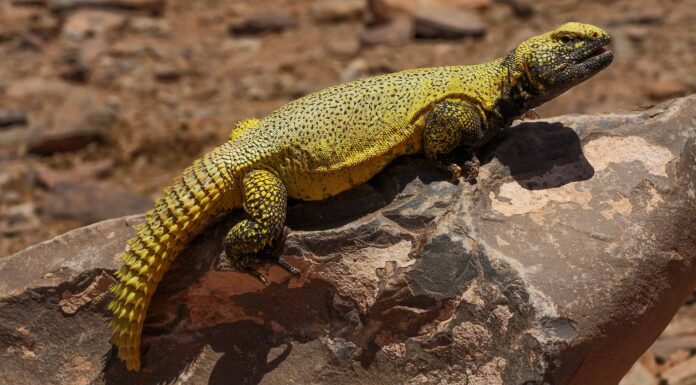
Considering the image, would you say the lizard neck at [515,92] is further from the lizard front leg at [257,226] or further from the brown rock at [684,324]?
the brown rock at [684,324]

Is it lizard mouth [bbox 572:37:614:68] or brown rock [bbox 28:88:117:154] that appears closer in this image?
lizard mouth [bbox 572:37:614:68]

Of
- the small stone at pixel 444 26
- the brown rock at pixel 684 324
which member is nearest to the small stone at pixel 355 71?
the small stone at pixel 444 26

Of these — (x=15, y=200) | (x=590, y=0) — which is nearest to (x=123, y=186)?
(x=15, y=200)

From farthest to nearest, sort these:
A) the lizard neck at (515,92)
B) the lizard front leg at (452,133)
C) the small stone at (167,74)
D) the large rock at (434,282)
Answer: the small stone at (167,74), the lizard neck at (515,92), the lizard front leg at (452,133), the large rock at (434,282)

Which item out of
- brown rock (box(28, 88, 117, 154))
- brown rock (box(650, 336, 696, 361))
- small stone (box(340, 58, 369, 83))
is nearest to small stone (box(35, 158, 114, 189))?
brown rock (box(28, 88, 117, 154))

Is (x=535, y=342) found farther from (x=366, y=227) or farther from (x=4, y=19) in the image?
(x=4, y=19)

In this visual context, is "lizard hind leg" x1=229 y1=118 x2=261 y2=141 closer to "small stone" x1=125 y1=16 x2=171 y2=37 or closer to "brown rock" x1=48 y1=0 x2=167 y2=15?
"small stone" x1=125 y1=16 x2=171 y2=37

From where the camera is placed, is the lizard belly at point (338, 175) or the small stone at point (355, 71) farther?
the small stone at point (355, 71)
